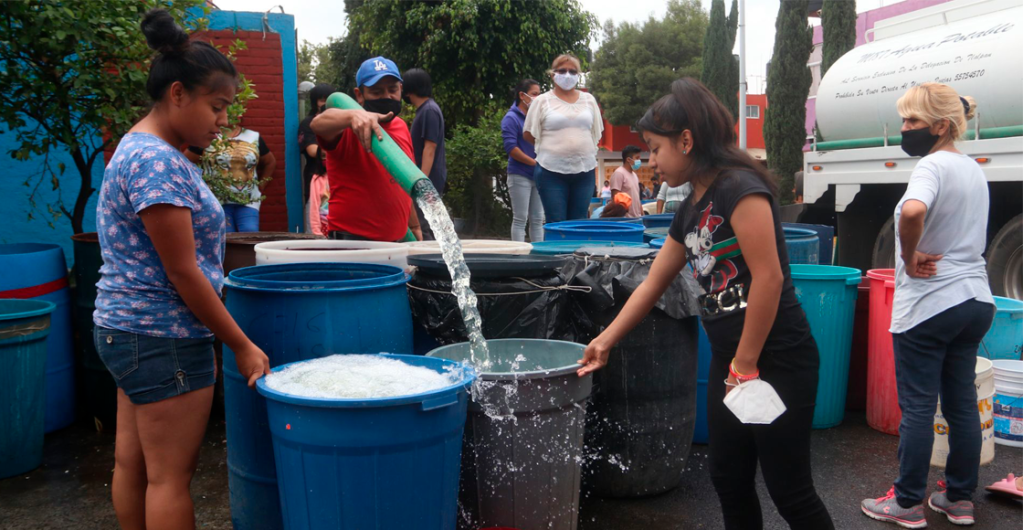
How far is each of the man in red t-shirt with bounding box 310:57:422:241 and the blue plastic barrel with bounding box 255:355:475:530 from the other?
166 centimetres

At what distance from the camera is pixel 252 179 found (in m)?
6.22

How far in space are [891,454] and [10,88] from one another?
16.8 feet

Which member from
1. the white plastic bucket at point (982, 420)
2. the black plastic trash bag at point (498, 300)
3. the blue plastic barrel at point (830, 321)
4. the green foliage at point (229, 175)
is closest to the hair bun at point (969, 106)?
the blue plastic barrel at point (830, 321)

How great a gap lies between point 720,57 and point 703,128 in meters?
31.3

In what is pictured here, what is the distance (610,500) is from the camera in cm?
344

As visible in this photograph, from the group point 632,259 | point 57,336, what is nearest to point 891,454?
point 632,259

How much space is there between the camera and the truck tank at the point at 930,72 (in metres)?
5.95

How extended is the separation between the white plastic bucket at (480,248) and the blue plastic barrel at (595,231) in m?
0.75

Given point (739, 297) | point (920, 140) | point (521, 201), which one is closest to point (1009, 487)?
point (920, 140)

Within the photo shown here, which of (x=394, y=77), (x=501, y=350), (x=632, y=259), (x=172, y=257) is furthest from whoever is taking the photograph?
(x=394, y=77)

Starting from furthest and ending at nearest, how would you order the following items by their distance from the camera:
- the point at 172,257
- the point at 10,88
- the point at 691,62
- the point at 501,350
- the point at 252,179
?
1. the point at 691,62
2. the point at 252,179
3. the point at 10,88
4. the point at 501,350
5. the point at 172,257

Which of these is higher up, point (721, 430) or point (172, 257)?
point (172, 257)

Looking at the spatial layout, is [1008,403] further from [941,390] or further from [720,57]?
[720,57]

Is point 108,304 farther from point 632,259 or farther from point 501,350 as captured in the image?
point 632,259
